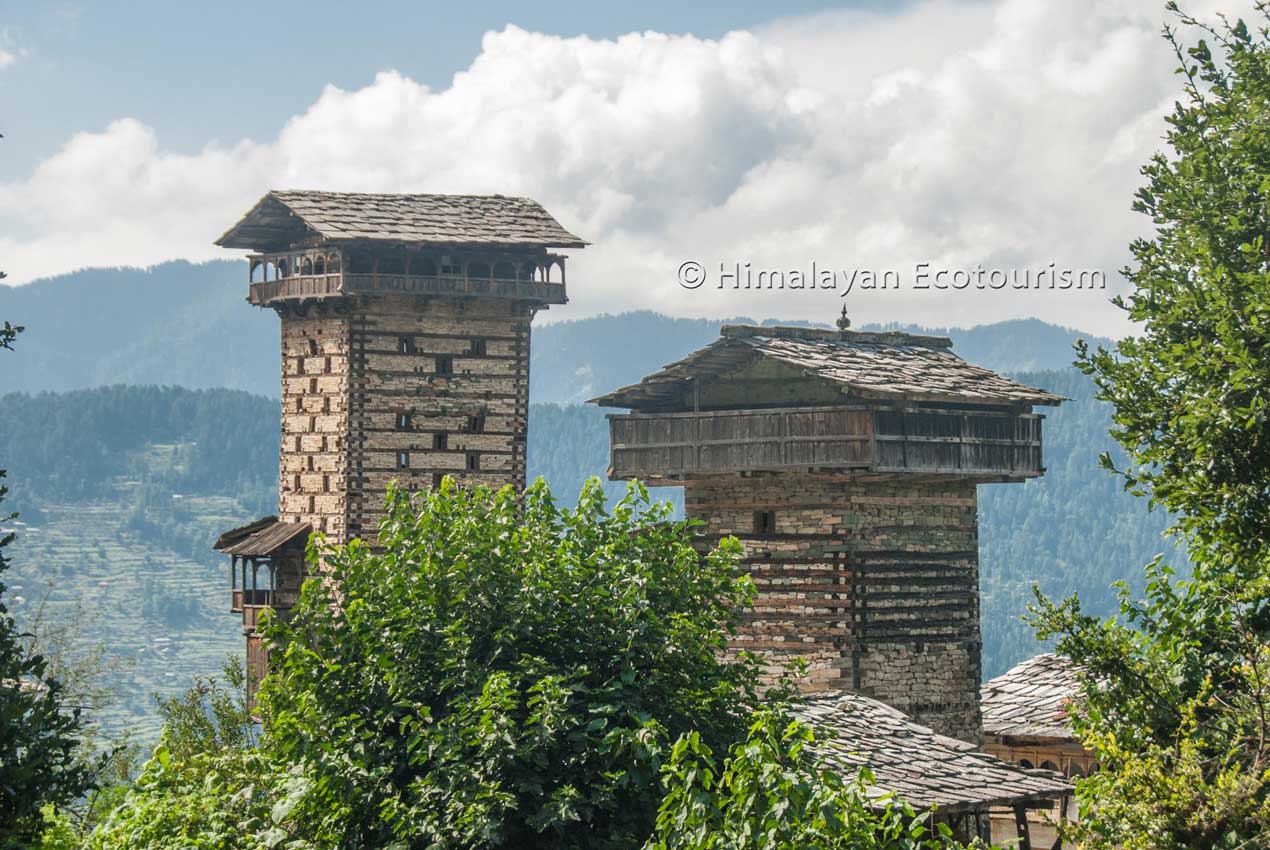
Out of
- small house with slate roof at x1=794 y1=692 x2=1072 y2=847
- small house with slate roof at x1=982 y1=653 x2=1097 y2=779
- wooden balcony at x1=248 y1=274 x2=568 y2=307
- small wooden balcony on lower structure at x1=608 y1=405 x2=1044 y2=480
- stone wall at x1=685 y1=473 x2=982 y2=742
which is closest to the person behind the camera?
small house with slate roof at x1=794 y1=692 x2=1072 y2=847

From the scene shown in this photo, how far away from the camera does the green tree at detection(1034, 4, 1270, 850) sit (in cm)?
1639

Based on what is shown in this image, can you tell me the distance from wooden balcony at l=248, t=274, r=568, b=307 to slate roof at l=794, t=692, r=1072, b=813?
669 inches

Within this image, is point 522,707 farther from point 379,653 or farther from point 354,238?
point 354,238

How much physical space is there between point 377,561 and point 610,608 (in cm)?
234

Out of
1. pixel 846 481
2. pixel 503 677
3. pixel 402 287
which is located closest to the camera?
pixel 503 677

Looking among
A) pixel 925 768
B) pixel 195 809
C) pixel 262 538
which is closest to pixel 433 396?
pixel 262 538

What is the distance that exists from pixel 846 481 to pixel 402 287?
40.7 feet

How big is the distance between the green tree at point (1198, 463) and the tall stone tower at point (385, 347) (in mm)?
23677

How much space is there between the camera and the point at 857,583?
31922 mm

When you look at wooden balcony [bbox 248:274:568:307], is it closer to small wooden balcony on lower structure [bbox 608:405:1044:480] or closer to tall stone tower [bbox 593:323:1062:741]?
small wooden balcony on lower structure [bbox 608:405:1044:480]

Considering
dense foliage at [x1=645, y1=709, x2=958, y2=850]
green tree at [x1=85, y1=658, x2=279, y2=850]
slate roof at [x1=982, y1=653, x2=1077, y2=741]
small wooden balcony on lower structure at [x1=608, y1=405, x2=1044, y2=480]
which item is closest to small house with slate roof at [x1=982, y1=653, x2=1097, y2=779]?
slate roof at [x1=982, y1=653, x2=1077, y2=741]

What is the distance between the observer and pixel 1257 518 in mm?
17219

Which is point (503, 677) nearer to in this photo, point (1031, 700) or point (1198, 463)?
point (1198, 463)

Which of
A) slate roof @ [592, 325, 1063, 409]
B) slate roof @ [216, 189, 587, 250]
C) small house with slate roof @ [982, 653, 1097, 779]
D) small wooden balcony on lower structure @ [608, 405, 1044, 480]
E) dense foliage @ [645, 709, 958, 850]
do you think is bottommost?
small house with slate roof @ [982, 653, 1097, 779]
